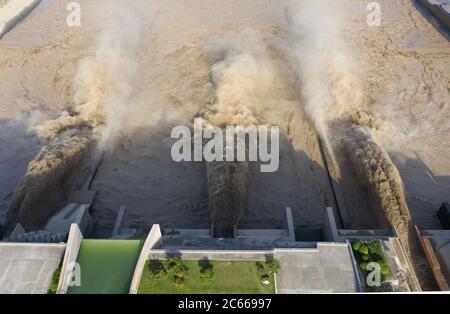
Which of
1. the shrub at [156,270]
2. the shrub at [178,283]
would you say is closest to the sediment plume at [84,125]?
the shrub at [156,270]

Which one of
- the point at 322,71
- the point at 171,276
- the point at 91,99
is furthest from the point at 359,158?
the point at 91,99

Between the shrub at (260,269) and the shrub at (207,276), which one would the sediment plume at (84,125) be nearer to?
the shrub at (207,276)

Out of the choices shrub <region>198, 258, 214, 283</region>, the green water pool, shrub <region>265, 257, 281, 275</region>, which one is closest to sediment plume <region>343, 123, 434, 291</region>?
shrub <region>265, 257, 281, 275</region>

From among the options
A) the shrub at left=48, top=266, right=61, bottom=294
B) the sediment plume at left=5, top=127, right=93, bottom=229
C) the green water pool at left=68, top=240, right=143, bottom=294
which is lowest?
the sediment plume at left=5, top=127, right=93, bottom=229

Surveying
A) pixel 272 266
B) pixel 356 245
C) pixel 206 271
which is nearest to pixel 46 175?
pixel 206 271

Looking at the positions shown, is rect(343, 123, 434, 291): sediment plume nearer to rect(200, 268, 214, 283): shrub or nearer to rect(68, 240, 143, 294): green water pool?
rect(200, 268, 214, 283): shrub

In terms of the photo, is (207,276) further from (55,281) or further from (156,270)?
(55,281)
